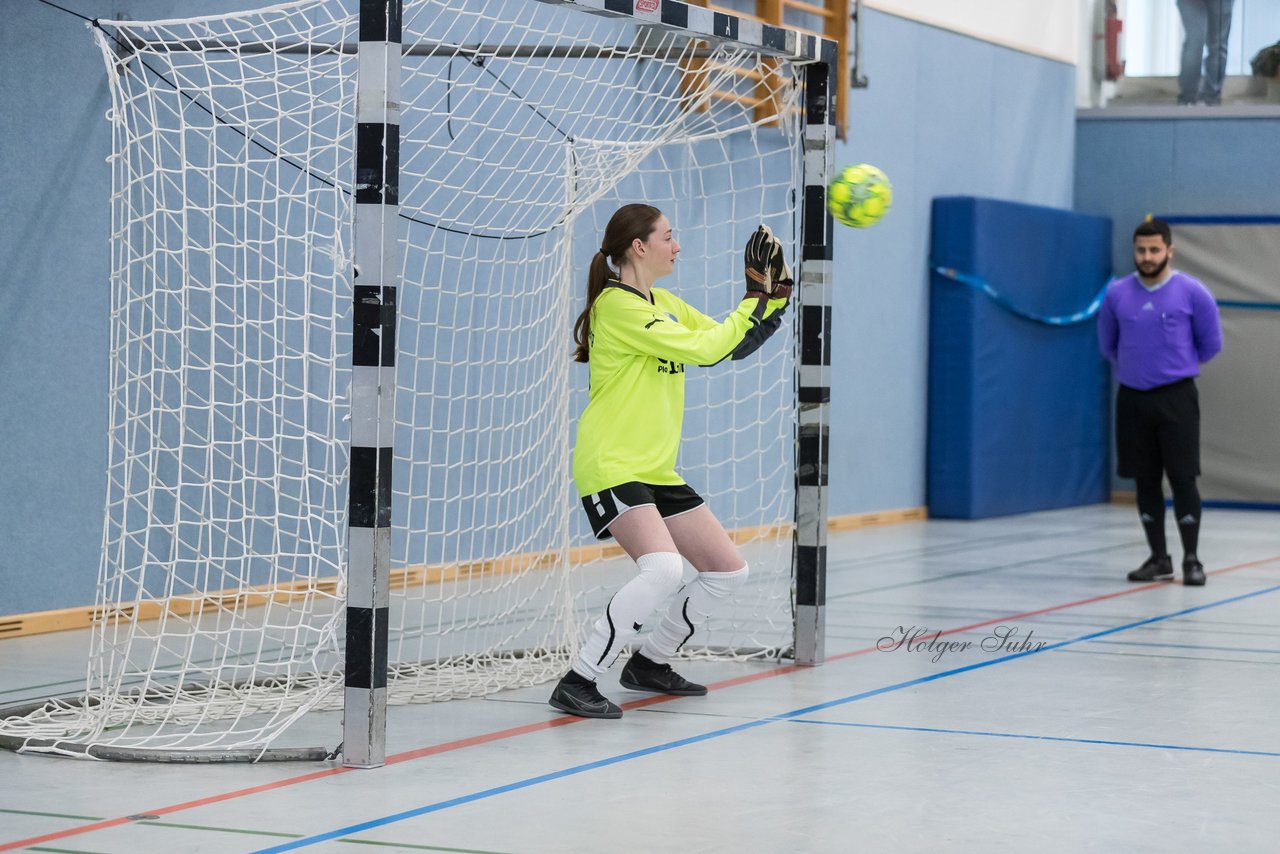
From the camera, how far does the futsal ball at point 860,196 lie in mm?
6508

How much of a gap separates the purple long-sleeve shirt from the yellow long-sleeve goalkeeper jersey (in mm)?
4741

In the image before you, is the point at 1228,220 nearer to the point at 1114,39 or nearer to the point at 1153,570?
the point at 1114,39

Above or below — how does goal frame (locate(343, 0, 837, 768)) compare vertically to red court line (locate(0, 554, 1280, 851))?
above

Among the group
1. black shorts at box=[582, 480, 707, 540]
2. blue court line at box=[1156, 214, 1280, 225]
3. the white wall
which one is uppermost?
the white wall

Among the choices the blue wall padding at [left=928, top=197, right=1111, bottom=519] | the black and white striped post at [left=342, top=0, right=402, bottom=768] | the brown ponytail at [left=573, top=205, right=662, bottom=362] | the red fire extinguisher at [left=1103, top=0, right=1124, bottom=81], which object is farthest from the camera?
the red fire extinguisher at [left=1103, top=0, right=1124, bottom=81]

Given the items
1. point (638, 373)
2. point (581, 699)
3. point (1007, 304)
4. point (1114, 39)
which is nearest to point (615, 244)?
point (638, 373)

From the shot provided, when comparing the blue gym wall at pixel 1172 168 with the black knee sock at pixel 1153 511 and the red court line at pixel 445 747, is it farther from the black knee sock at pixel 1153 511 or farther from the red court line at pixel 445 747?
the red court line at pixel 445 747

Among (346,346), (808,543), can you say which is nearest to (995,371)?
(346,346)

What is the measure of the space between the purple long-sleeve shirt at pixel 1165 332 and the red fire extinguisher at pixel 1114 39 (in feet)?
23.7

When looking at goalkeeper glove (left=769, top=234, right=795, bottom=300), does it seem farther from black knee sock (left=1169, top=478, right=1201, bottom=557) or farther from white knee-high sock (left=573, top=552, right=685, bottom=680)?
black knee sock (left=1169, top=478, right=1201, bottom=557)

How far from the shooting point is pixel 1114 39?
1691 centimetres

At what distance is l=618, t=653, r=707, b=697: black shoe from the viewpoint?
642cm

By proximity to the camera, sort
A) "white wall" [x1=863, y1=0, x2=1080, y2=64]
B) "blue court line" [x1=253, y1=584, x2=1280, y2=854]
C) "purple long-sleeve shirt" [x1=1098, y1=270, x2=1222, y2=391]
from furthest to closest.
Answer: "white wall" [x1=863, y1=0, x2=1080, y2=64]
"purple long-sleeve shirt" [x1=1098, y1=270, x2=1222, y2=391]
"blue court line" [x1=253, y1=584, x2=1280, y2=854]

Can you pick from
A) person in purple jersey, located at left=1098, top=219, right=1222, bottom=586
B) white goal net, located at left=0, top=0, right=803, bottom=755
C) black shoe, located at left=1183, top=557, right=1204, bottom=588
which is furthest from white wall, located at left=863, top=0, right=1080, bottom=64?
black shoe, located at left=1183, top=557, right=1204, bottom=588
